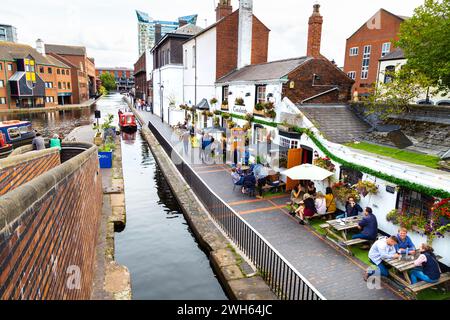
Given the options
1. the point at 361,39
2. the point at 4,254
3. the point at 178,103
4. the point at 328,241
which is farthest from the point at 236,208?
the point at 361,39

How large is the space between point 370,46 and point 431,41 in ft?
93.2

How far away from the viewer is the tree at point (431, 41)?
51.7 feet

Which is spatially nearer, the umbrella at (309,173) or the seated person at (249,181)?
the umbrella at (309,173)

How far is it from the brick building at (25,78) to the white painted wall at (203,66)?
38734mm

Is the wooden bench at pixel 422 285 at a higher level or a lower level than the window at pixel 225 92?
lower

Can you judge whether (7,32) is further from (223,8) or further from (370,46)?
(370,46)

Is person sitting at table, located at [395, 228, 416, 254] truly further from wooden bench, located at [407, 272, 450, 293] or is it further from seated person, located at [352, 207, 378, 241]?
seated person, located at [352, 207, 378, 241]

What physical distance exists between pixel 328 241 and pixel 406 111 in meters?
8.17

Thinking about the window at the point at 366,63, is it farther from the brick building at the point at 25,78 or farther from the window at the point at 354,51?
the brick building at the point at 25,78

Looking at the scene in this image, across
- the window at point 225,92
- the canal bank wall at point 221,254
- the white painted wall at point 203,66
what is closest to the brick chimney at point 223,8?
the white painted wall at point 203,66

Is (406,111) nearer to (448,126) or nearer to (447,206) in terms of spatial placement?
(448,126)

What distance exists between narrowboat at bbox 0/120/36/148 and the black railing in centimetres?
1646

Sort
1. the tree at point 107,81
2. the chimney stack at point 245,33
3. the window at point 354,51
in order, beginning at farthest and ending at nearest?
the tree at point 107,81 → the window at point 354,51 → the chimney stack at point 245,33
